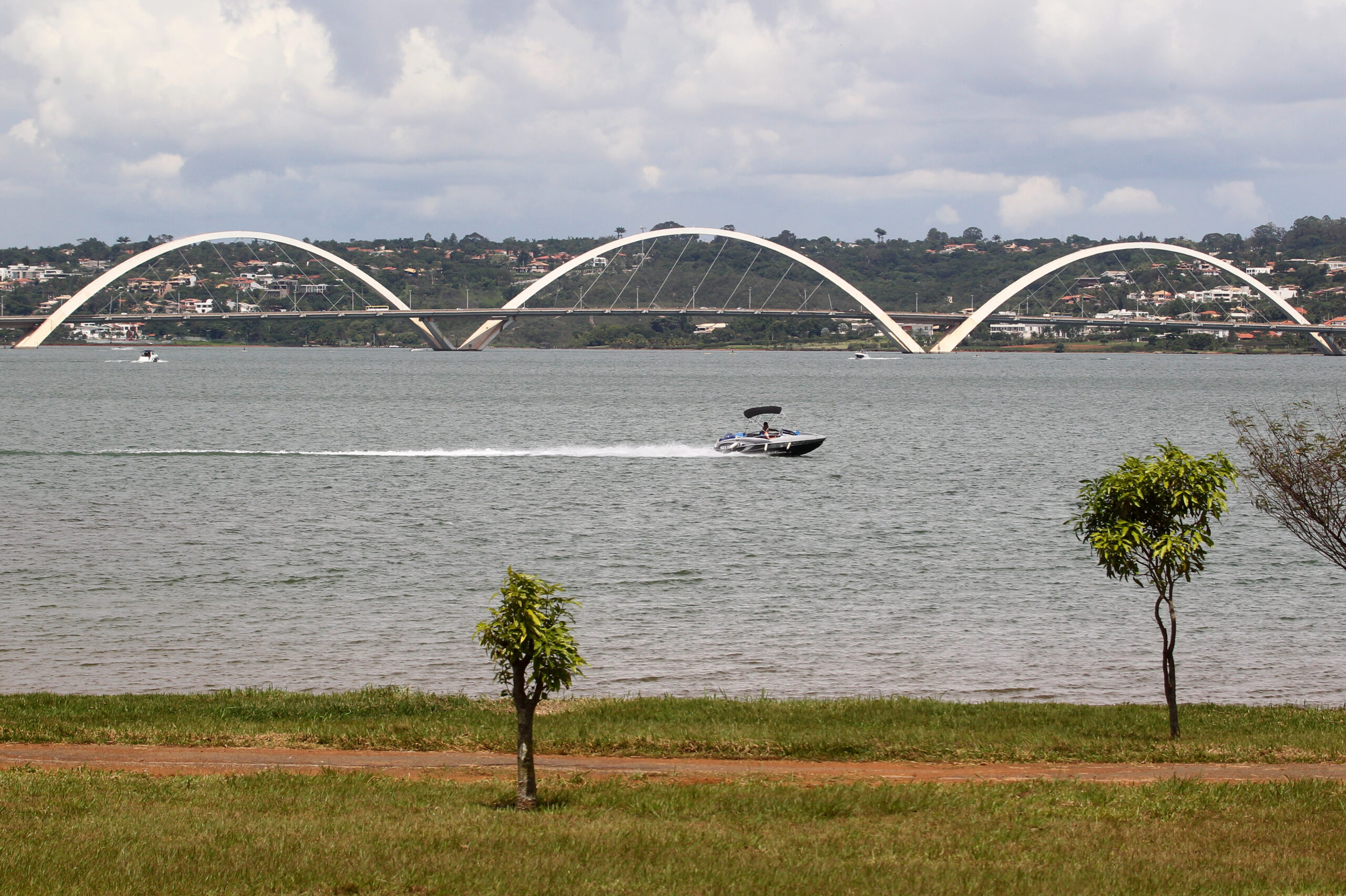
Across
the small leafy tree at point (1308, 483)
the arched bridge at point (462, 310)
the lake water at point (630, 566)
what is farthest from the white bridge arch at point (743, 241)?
the small leafy tree at point (1308, 483)

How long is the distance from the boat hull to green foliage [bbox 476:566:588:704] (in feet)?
173

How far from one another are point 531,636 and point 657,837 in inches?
76.7

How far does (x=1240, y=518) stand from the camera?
41656 millimetres

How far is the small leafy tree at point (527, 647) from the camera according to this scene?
1148 cm

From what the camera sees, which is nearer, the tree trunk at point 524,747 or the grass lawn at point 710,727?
the tree trunk at point 524,747

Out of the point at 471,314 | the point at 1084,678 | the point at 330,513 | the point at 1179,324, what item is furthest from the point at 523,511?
the point at 1179,324

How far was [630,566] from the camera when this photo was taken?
33.6 m

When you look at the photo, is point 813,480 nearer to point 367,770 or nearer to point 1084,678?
point 1084,678

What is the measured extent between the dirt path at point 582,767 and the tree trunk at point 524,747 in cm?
167

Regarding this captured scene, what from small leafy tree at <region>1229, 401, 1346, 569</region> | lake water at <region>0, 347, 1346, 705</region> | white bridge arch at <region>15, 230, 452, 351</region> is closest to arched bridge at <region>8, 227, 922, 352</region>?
white bridge arch at <region>15, 230, 452, 351</region>

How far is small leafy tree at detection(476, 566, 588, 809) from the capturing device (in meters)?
11.5

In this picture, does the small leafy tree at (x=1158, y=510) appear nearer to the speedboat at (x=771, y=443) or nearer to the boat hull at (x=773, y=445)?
the speedboat at (x=771, y=443)

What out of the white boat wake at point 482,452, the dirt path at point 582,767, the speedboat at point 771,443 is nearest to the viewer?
the dirt path at point 582,767

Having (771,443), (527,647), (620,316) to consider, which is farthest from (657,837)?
(620,316)
